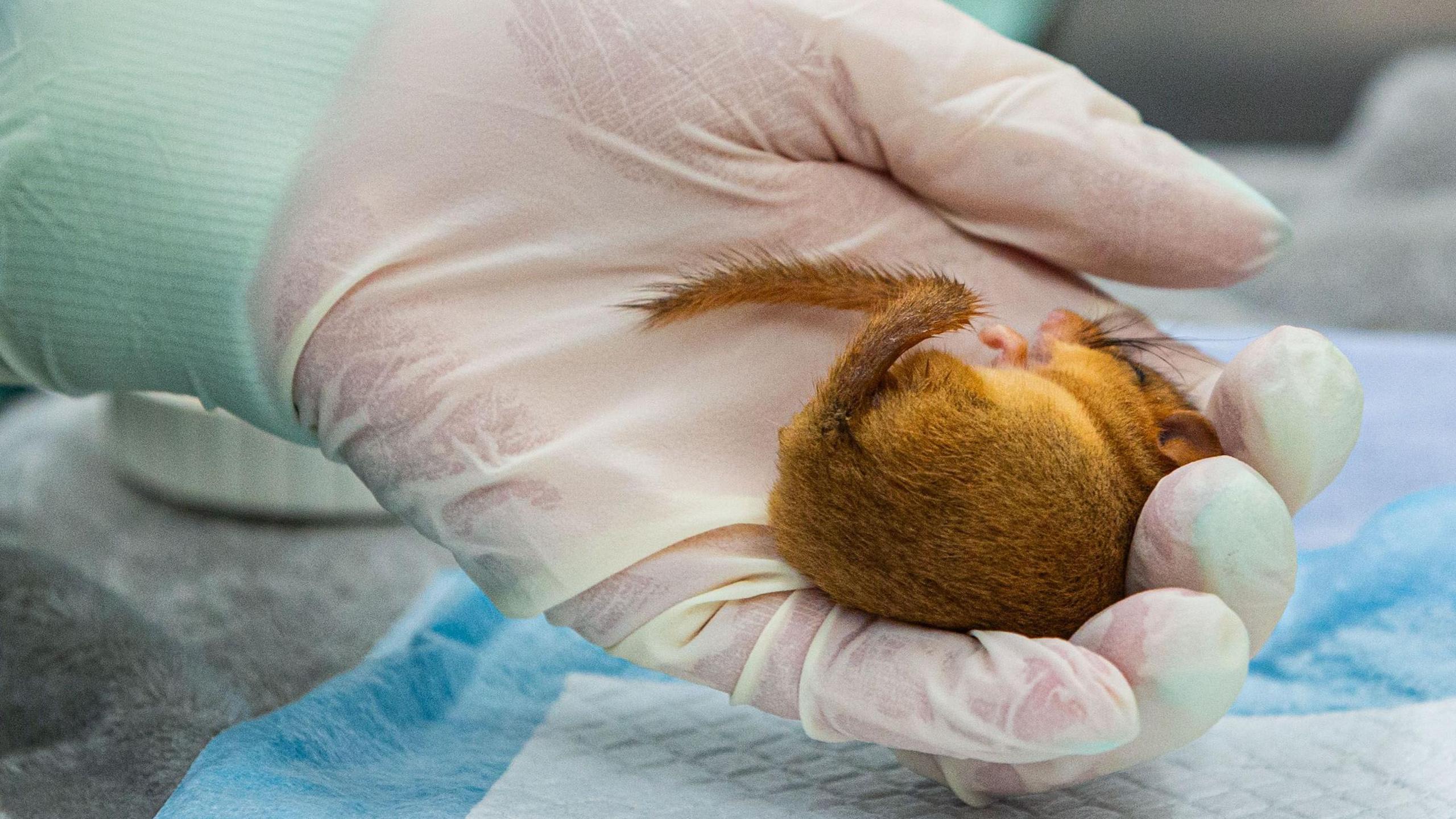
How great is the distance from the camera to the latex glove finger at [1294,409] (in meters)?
0.57

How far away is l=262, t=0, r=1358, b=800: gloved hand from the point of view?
0.54 meters

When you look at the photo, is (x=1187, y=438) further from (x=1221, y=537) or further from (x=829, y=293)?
(x=829, y=293)

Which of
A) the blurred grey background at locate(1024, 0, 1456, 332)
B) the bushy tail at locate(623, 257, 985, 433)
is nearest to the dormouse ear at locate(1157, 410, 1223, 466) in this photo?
the bushy tail at locate(623, 257, 985, 433)

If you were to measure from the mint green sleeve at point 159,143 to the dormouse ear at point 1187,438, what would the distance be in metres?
0.46

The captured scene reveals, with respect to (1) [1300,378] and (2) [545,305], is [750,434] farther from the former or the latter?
(1) [1300,378]

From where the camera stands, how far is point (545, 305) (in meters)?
0.67

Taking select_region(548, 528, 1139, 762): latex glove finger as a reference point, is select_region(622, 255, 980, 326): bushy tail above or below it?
above

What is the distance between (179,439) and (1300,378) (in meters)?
0.97

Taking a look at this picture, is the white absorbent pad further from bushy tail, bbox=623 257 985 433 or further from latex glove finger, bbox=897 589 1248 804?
bushy tail, bbox=623 257 985 433

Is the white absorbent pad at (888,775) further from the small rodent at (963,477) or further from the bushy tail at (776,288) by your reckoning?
the bushy tail at (776,288)

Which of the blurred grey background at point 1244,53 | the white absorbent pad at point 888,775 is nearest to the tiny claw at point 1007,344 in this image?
the white absorbent pad at point 888,775

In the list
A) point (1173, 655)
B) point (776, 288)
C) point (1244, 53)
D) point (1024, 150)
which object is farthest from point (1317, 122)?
point (1173, 655)

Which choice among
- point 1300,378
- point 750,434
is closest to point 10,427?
point 750,434

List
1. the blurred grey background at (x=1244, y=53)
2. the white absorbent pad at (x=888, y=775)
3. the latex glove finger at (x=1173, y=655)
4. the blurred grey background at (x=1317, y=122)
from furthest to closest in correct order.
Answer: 1. the blurred grey background at (x=1244, y=53)
2. the blurred grey background at (x=1317, y=122)
3. the white absorbent pad at (x=888, y=775)
4. the latex glove finger at (x=1173, y=655)
